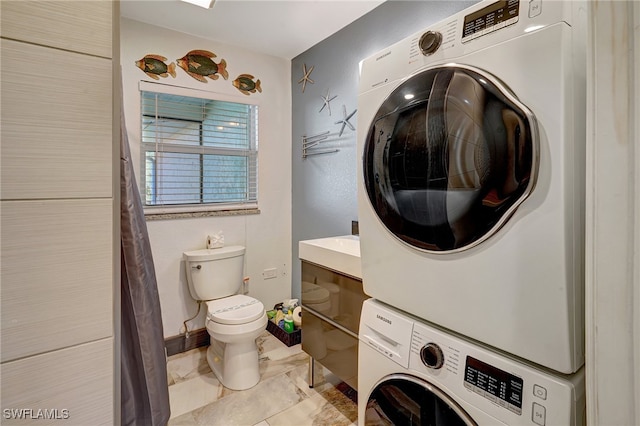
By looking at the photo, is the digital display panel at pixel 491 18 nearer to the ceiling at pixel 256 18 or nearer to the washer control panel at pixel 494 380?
the washer control panel at pixel 494 380

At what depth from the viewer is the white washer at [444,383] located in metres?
0.71

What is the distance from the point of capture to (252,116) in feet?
9.06

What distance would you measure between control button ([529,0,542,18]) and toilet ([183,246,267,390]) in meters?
1.94

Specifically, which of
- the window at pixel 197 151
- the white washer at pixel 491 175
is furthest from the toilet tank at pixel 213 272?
the white washer at pixel 491 175

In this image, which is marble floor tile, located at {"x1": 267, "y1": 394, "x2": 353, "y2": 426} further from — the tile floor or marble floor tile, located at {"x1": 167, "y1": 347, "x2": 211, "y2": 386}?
marble floor tile, located at {"x1": 167, "y1": 347, "x2": 211, "y2": 386}

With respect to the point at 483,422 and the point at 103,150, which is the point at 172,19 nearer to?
the point at 103,150

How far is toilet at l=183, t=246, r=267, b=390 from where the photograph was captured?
1.98m

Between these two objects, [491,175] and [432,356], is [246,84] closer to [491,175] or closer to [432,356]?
[491,175]

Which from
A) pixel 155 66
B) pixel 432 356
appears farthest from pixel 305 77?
pixel 432 356

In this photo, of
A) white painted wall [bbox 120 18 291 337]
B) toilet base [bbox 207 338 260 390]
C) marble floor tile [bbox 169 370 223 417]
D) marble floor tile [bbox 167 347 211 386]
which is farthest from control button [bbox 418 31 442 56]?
marble floor tile [bbox 167 347 211 386]

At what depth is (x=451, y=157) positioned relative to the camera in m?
0.86

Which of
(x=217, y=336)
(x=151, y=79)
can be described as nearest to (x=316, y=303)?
(x=217, y=336)

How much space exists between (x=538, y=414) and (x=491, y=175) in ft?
1.85

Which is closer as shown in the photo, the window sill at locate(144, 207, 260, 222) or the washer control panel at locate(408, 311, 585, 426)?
the washer control panel at locate(408, 311, 585, 426)
